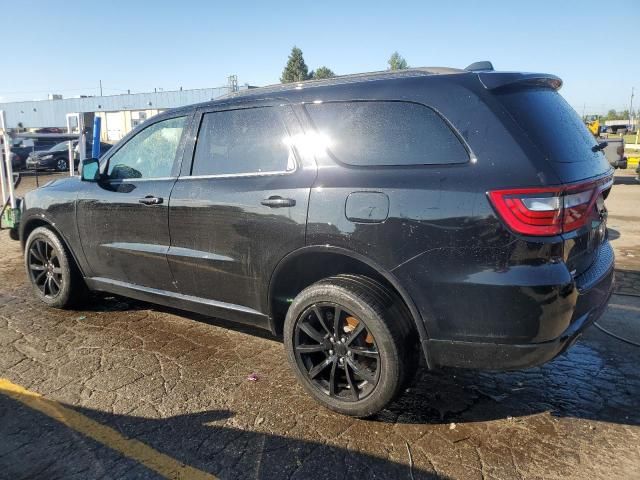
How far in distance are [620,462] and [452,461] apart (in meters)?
0.84

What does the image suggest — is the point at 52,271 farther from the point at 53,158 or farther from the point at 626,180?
the point at 53,158

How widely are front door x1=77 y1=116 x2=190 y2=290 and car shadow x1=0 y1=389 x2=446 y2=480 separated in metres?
1.24

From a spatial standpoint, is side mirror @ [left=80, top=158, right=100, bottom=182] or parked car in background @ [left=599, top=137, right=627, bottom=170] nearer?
side mirror @ [left=80, top=158, right=100, bottom=182]

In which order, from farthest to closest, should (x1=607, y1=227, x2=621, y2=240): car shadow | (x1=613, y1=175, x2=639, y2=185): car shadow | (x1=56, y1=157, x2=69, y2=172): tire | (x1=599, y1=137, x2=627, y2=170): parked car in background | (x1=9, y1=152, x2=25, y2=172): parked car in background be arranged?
(x1=56, y1=157, x2=69, y2=172): tire, (x1=9, y1=152, x2=25, y2=172): parked car in background, (x1=613, y1=175, x2=639, y2=185): car shadow, (x1=599, y1=137, x2=627, y2=170): parked car in background, (x1=607, y1=227, x2=621, y2=240): car shadow

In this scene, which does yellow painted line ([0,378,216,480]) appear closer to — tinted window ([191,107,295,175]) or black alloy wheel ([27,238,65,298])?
black alloy wheel ([27,238,65,298])

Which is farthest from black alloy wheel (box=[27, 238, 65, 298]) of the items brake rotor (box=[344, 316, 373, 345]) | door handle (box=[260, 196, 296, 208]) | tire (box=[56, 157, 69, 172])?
tire (box=[56, 157, 69, 172])

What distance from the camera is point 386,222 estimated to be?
266 centimetres

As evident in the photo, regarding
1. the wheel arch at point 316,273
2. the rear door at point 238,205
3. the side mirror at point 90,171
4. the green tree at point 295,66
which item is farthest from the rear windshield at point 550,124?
the green tree at point 295,66

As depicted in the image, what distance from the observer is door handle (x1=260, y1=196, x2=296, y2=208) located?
3.04m

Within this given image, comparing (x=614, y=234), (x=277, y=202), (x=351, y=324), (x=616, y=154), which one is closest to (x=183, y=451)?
(x=351, y=324)

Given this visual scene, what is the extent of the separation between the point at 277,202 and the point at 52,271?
293cm

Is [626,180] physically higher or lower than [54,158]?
higher

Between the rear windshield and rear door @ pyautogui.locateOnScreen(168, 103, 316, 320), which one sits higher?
the rear windshield

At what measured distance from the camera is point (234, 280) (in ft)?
11.2
